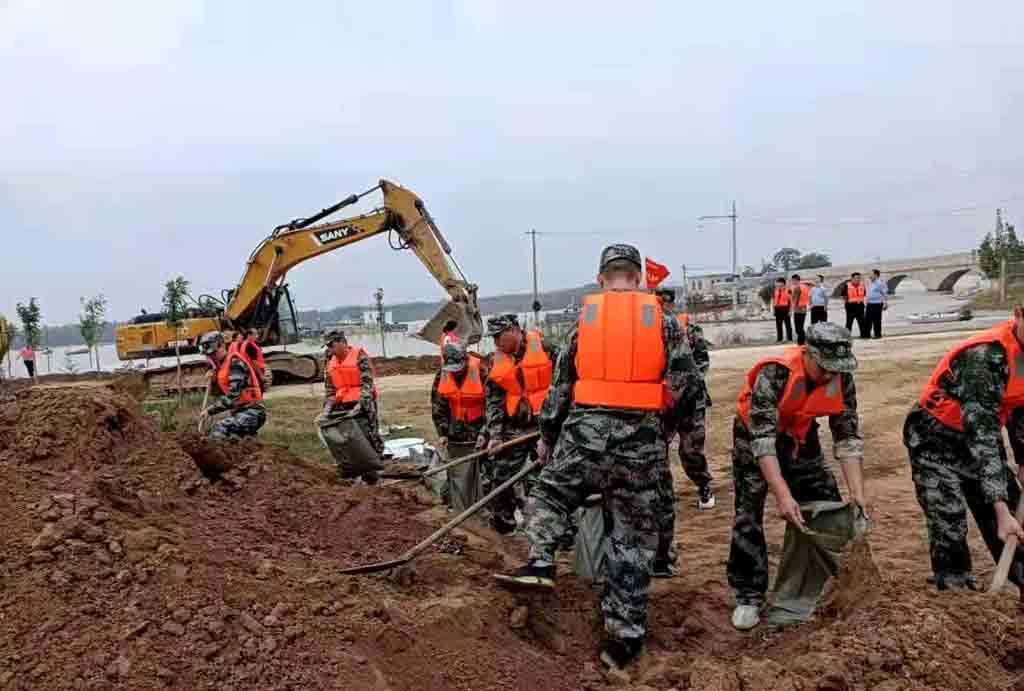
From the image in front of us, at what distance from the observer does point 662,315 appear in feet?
13.0

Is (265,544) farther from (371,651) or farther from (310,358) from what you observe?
(310,358)

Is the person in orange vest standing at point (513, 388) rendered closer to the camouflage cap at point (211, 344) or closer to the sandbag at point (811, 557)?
the sandbag at point (811, 557)

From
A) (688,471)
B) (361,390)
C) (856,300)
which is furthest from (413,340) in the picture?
(688,471)

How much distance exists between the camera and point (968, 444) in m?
3.85

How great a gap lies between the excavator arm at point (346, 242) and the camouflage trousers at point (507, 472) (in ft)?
33.1

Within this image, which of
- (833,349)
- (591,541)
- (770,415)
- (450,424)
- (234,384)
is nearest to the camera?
(833,349)

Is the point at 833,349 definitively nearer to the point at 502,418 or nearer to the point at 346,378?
the point at 502,418

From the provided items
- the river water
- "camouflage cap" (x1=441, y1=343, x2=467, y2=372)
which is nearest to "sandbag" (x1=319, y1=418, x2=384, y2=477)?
"camouflage cap" (x1=441, y1=343, x2=467, y2=372)

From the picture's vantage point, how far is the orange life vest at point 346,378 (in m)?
7.82

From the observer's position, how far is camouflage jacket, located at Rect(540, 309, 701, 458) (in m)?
3.87

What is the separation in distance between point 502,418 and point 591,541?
154 centimetres

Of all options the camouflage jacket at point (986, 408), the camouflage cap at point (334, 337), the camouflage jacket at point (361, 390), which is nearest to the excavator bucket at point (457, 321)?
the camouflage cap at point (334, 337)

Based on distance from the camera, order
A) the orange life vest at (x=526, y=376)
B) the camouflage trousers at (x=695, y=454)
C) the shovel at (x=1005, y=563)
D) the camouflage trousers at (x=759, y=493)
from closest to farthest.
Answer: the shovel at (x=1005, y=563)
the camouflage trousers at (x=759, y=493)
the orange life vest at (x=526, y=376)
the camouflage trousers at (x=695, y=454)

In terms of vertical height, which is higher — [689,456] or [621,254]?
[621,254]
